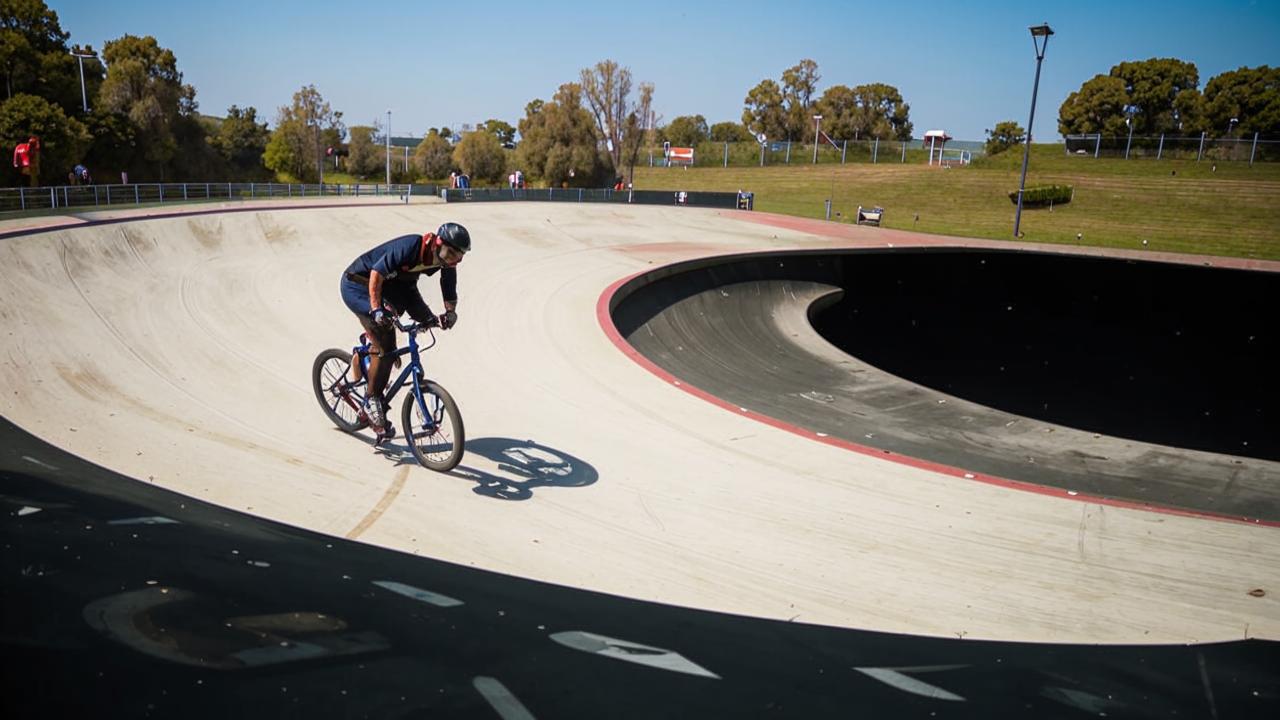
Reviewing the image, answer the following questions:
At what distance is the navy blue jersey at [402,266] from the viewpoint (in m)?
5.89

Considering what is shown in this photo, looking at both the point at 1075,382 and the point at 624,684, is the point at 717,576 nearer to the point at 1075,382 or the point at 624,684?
the point at 624,684

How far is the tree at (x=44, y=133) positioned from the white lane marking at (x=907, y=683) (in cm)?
4427

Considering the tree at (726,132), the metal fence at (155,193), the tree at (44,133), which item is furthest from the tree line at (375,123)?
the tree at (726,132)

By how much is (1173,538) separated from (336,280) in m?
13.1

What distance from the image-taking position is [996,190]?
4581 cm

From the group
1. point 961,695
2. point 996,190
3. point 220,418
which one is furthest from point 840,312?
point 996,190

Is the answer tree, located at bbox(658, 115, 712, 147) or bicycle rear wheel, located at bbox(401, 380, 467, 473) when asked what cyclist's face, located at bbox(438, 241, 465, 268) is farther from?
tree, located at bbox(658, 115, 712, 147)

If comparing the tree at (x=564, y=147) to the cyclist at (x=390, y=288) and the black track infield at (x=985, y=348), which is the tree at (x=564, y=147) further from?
the cyclist at (x=390, y=288)

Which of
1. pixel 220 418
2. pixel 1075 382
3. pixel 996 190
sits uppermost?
pixel 996 190

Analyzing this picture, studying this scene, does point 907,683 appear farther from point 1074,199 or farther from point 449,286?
point 1074,199

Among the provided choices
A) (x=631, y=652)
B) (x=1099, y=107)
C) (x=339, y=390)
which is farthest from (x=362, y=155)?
(x=631, y=652)

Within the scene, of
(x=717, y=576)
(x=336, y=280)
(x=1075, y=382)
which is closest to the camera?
(x=717, y=576)

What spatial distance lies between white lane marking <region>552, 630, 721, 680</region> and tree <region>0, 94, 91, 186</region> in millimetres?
43380

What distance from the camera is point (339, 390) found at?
6844mm
